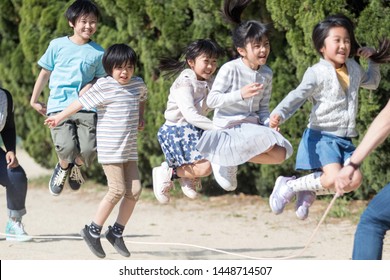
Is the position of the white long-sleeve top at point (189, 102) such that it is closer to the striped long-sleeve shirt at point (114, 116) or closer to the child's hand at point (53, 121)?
the striped long-sleeve shirt at point (114, 116)

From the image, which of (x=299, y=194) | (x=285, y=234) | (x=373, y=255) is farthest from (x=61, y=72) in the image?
(x=373, y=255)

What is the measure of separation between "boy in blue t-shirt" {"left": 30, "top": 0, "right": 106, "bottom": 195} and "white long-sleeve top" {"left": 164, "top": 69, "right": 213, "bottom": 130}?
0.86 m

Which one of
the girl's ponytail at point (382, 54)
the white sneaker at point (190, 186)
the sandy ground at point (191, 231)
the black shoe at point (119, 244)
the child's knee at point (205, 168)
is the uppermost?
the girl's ponytail at point (382, 54)

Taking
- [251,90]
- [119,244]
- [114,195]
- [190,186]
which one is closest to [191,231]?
[119,244]

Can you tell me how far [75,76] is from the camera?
812 centimetres

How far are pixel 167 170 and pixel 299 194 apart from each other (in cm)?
120

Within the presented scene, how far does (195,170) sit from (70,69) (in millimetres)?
1475

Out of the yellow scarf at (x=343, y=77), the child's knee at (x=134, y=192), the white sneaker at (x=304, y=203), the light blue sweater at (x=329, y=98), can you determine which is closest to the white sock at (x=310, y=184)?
the white sneaker at (x=304, y=203)

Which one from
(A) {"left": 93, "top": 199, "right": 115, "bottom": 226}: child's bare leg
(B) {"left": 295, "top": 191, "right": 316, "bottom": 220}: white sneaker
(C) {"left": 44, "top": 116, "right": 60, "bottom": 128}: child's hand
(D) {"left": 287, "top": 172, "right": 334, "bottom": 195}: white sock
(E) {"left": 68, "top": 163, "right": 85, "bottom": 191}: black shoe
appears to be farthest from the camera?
(E) {"left": 68, "top": 163, "right": 85, "bottom": 191}: black shoe

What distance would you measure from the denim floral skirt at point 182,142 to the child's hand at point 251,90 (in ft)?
3.06

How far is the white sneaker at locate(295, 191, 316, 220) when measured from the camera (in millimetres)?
7129

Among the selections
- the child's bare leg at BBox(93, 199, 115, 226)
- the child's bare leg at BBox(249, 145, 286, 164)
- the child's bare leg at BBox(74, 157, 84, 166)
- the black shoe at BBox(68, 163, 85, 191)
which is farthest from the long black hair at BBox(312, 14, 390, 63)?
the black shoe at BBox(68, 163, 85, 191)

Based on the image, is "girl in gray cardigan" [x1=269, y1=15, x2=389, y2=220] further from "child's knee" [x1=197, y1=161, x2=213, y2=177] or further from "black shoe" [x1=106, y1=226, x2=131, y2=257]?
"black shoe" [x1=106, y1=226, x2=131, y2=257]

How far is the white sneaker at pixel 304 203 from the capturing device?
713 centimetres
